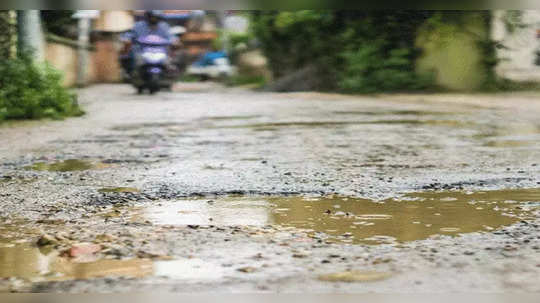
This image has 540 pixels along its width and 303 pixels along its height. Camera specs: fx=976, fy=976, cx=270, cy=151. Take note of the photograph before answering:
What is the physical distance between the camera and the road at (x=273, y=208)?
11.6 ft

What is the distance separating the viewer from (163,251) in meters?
3.95

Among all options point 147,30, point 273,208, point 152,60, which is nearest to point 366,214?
point 273,208

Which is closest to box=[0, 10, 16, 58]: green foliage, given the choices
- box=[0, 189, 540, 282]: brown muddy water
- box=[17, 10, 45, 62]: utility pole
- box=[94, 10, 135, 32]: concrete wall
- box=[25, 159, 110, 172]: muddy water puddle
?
box=[17, 10, 45, 62]: utility pole

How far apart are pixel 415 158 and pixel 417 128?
10.3 feet

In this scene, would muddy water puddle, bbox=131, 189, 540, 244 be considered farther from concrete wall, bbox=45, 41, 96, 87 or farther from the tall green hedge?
concrete wall, bbox=45, 41, 96, 87

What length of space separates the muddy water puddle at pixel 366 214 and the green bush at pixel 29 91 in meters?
7.03

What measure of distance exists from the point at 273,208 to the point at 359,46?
14397 millimetres

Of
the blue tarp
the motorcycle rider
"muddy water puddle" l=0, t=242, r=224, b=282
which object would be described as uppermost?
the motorcycle rider

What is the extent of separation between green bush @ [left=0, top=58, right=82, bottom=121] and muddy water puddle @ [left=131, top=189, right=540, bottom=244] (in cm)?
703

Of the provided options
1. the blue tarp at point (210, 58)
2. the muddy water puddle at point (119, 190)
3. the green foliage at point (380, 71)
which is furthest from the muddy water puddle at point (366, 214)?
the blue tarp at point (210, 58)

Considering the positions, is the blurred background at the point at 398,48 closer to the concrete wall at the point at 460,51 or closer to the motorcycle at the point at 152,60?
the concrete wall at the point at 460,51

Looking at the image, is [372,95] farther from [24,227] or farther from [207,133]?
[24,227]

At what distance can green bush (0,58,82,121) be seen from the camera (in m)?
11.9

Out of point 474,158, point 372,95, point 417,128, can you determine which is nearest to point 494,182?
point 474,158
